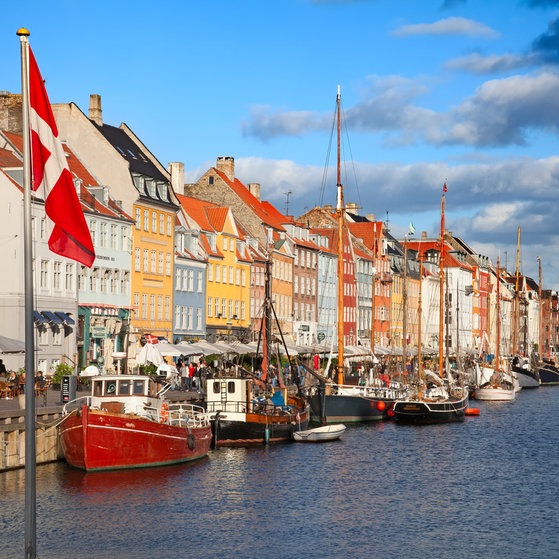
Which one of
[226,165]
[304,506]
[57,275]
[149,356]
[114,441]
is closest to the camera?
[304,506]

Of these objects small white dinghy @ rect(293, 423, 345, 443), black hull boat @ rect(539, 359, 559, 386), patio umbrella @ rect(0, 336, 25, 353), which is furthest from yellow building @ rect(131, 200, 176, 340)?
black hull boat @ rect(539, 359, 559, 386)

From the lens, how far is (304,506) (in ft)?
126

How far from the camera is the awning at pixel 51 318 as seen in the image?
71.8 meters

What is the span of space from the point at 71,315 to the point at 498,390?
43.1 meters

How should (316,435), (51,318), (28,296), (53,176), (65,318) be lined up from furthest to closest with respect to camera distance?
1. (65,318)
2. (51,318)
3. (316,435)
4. (53,176)
5. (28,296)

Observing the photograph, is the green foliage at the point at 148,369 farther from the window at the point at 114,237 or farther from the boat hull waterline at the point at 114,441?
the boat hull waterline at the point at 114,441

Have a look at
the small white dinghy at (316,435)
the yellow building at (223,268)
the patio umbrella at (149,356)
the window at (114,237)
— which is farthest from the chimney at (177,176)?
the small white dinghy at (316,435)

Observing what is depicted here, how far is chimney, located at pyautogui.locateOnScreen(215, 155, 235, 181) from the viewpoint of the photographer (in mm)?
118125

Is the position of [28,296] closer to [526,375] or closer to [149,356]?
[149,356]

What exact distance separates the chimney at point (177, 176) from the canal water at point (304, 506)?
170 feet

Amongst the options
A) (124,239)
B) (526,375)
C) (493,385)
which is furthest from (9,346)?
(526,375)

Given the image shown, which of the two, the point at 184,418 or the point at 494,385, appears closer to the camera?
the point at 184,418

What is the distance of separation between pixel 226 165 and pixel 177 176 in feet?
43.6

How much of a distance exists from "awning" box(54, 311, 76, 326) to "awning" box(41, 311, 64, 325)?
51 centimetres
